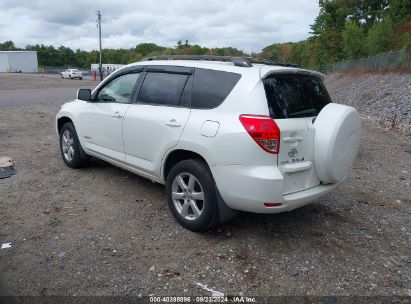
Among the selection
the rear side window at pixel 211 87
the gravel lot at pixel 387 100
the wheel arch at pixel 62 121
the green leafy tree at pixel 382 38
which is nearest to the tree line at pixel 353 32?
the green leafy tree at pixel 382 38

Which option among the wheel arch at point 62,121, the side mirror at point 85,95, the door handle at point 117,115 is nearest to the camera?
the door handle at point 117,115

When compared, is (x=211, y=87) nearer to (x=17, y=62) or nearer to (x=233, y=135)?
(x=233, y=135)

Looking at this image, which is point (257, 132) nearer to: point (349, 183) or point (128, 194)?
point (128, 194)

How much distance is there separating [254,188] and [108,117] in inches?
99.3

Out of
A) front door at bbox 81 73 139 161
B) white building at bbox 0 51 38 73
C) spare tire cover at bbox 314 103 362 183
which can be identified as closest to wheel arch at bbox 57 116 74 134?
front door at bbox 81 73 139 161

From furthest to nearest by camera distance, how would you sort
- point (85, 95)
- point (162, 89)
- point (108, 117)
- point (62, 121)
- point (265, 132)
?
point (62, 121) → point (85, 95) → point (108, 117) → point (162, 89) → point (265, 132)

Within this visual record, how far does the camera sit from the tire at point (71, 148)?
604 cm

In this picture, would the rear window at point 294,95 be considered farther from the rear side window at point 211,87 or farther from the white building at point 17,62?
the white building at point 17,62

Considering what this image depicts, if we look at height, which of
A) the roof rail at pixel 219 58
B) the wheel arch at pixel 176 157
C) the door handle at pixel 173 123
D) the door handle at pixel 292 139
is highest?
the roof rail at pixel 219 58

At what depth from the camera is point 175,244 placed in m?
3.97

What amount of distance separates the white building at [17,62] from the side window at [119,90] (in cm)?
8230

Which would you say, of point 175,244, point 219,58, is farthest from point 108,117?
point 175,244

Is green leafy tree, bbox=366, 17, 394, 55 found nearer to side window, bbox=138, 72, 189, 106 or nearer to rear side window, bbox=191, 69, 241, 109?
side window, bbox=138, 72, 189, 106

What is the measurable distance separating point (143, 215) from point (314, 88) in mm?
2475
